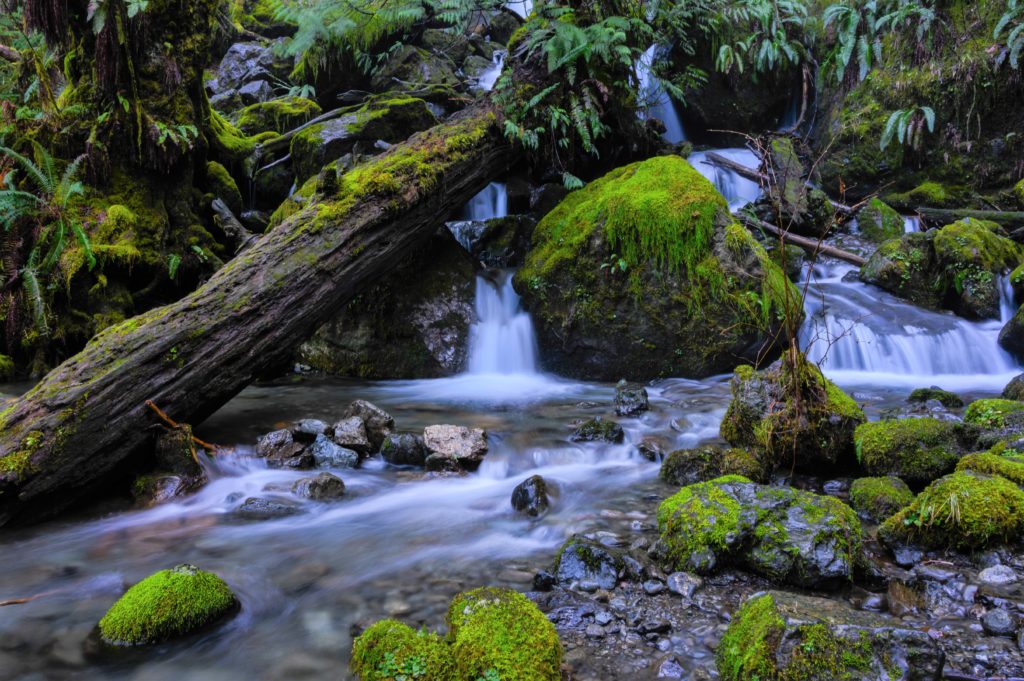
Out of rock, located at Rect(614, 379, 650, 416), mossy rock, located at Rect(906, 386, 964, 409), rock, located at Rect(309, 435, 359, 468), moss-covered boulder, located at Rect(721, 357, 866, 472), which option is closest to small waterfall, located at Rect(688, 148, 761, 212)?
mossy rock, located at Rect(906, 386, 964, 409)

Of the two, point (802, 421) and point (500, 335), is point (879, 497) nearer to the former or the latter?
point (802, 421)

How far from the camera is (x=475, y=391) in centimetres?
752

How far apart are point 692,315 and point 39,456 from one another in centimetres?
646

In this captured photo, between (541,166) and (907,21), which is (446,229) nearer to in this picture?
(541,166)

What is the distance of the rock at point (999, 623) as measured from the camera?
2.32 m

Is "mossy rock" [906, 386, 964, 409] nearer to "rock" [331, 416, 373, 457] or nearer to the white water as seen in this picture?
the white water

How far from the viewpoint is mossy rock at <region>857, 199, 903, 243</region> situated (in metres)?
11.3

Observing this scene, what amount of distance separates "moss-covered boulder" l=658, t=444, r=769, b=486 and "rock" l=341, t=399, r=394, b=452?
8.49ft

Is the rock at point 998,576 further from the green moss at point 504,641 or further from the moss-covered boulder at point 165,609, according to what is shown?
the moss-covered boulder at point 165,609

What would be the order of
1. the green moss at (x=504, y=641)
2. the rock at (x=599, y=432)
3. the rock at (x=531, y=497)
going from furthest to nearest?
the rock at (x=599, y=432) → the rock at (x=531, y=497) → the green moss at (x=504, y=641)

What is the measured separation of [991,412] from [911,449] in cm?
129

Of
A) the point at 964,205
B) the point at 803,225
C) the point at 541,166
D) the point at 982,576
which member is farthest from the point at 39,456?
the point at 964,205

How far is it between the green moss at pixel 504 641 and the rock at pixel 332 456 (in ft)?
9.86

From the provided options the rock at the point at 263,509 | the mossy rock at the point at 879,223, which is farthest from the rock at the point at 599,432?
the mossy rock at the point at 879,223
